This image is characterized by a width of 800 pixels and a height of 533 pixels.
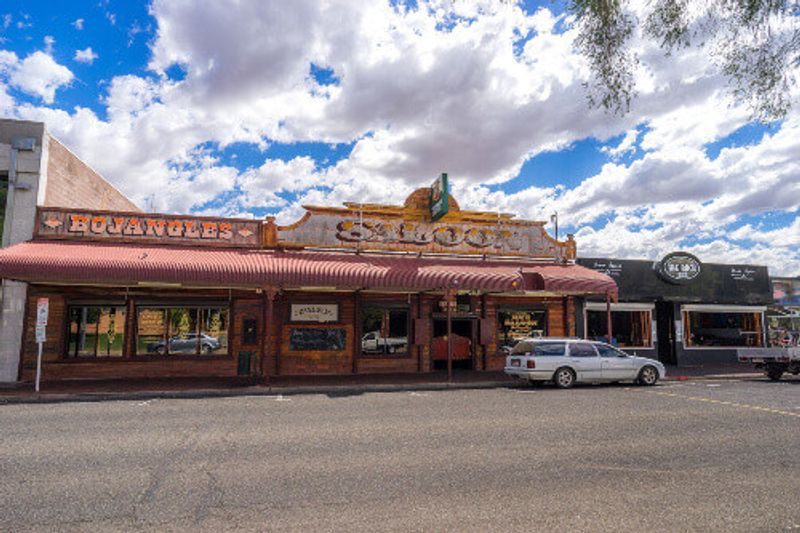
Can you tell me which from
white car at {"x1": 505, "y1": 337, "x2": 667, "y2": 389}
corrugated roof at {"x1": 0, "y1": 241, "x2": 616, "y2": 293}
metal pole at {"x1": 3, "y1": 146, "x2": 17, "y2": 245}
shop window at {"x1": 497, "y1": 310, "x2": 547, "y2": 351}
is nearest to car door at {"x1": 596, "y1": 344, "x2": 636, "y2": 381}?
white car at {"x1": 505, "y1": 337, "x2": 667, "y2": 389}

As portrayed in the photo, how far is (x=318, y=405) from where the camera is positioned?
11547mm

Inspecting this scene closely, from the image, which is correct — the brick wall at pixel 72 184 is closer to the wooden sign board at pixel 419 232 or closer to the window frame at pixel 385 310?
the wooden sign board at pixel 419 232

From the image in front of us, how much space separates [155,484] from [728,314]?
26325mm

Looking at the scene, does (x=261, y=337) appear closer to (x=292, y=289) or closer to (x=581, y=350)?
(x=292, y=289)

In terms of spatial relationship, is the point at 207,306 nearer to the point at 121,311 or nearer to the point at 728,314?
the point at 121,311

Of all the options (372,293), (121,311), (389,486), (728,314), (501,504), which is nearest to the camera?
(501,504)

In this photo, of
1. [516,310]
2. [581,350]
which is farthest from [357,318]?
[581,350]

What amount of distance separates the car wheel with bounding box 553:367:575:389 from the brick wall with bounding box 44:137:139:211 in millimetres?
Answer: 17584

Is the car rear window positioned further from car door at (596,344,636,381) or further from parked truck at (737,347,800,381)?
parked truck at (737,347,800,381)

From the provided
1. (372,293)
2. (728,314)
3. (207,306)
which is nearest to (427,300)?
(372,293)

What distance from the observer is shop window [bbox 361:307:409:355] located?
60.7ft

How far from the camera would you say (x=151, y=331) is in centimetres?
1669

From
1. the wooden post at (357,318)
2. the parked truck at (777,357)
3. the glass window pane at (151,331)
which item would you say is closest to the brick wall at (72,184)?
the glass window pane at (151,331)

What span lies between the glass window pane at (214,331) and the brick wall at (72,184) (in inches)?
253
